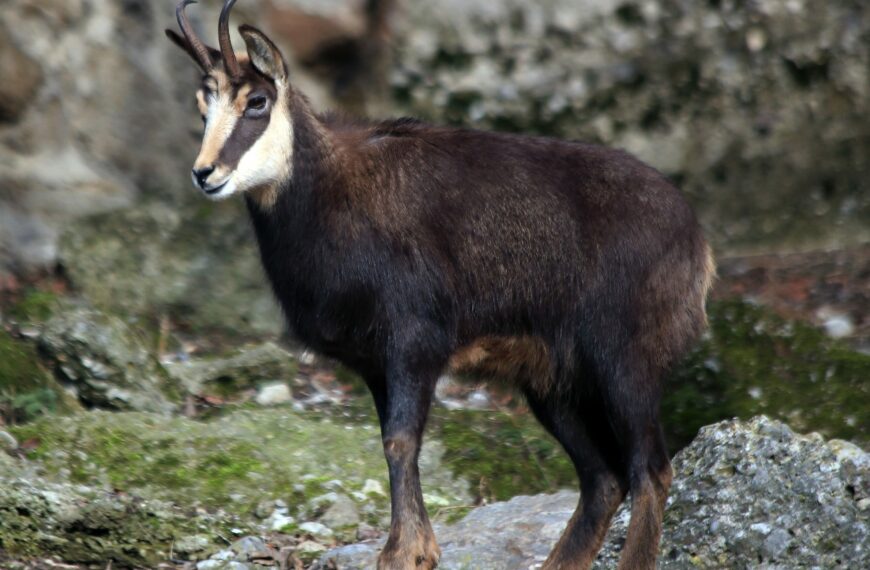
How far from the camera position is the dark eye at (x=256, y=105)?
216 inches

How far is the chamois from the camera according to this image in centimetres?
549

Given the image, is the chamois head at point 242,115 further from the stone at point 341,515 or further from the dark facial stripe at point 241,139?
the stone at point 341,515

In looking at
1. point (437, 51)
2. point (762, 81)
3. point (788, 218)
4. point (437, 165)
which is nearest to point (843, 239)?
point (788, 218)

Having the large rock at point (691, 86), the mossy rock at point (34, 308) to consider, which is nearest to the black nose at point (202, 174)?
the mossy rock at point (34, 308)

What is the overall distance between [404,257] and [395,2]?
419cm

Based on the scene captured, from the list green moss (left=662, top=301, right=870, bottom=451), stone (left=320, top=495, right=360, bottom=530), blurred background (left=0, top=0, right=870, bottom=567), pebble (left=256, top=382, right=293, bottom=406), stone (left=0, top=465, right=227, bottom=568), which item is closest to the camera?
stone (left=0, top=465, right=227, bottom=568)

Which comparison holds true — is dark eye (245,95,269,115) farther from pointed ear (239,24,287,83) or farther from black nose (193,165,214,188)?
black nose (193,165,214,188)

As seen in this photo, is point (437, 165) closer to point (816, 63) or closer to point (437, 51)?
point (437, 51)

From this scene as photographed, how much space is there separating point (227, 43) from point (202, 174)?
532 millimetres

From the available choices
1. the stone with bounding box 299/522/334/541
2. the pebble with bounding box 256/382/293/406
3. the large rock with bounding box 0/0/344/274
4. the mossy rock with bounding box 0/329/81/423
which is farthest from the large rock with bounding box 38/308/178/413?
the stone with bounding box 299/522/334/541

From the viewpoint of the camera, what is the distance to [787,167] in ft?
30.8

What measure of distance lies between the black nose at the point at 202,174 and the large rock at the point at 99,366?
2.93 meters

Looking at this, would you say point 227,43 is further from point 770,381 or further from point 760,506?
point 770,381

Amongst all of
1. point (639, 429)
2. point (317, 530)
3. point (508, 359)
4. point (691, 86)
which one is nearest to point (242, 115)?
point (508, 359)
